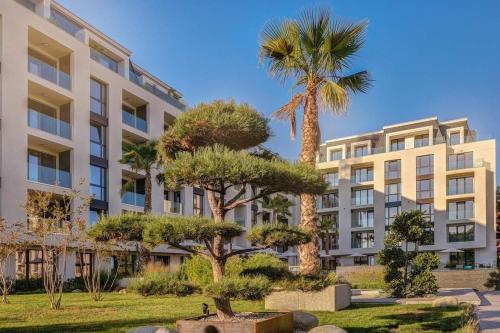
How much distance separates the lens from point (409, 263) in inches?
777

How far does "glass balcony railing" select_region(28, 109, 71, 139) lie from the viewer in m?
26.8

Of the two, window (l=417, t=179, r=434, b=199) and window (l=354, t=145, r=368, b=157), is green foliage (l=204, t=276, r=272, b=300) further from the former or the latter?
window (l=354, t=145, r=368, b=157)

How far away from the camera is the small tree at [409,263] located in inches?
764

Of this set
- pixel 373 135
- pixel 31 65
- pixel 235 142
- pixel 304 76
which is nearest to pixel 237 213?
pixel 373 135

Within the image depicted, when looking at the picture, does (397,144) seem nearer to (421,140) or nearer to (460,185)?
(421,140)

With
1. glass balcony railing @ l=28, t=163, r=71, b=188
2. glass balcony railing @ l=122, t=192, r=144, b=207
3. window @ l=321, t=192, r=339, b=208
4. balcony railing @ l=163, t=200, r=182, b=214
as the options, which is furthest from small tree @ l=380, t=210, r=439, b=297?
window @ l=321, t=192, r=339, b=208

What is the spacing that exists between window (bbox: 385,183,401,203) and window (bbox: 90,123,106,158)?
32.3m

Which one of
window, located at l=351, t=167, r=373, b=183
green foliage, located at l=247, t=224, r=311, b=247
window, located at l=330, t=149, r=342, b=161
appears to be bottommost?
green foliage, located at l=247, t=224, r=311, b=247

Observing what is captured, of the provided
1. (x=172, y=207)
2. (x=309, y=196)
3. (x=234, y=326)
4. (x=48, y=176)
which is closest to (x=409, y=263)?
(x=309, y=196)

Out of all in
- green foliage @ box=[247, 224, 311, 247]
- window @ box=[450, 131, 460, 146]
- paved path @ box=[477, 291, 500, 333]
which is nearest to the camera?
green foliage @ box=[247, 224, 311, 247]

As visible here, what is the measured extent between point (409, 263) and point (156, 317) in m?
11.2

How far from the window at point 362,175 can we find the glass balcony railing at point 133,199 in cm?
2851

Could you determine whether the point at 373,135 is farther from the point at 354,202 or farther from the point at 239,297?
the point at 239,297

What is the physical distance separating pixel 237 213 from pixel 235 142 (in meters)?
41.4
